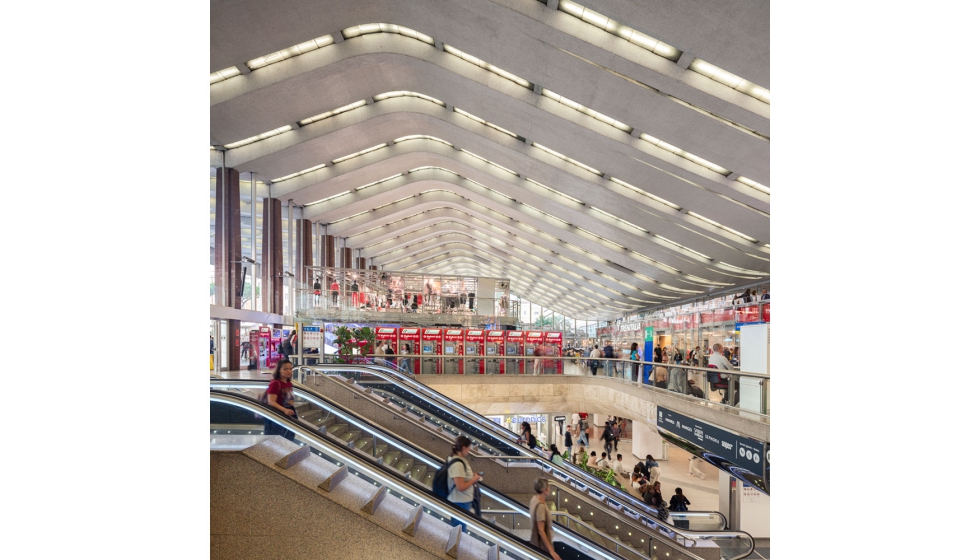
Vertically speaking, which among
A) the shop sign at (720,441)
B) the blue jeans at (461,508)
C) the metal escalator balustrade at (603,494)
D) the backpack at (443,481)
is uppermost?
the backpack at (443,481)

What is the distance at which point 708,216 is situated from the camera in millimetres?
20672

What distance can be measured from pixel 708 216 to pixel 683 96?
323 inches

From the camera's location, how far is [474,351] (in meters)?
18.7

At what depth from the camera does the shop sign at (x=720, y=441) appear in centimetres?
769

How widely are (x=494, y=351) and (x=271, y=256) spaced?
11.2 m

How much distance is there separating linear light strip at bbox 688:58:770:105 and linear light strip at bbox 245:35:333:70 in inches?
372

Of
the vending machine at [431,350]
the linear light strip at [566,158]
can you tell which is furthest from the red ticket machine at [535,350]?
the linear light strip at [566,158]

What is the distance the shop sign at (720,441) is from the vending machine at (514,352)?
6.52 m

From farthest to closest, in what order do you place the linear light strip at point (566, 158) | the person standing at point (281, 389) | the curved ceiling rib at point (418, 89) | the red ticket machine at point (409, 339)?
1. the linear light strip at point (566, 158)
2. the red ticket machine at point (409, 339)
3. the curved ceiling rib at point (418, 89)
4. the person standing at point (281, 389)

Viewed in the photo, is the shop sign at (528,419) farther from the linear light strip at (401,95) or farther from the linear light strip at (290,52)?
the linear light strip at (290,52)

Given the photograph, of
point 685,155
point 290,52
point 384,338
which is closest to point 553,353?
point 384,338

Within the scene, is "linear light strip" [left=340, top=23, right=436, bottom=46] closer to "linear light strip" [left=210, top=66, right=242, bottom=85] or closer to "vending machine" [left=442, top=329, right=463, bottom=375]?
"linear light strip" [left=210, top=66, right=242, bottom=85]
